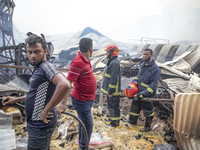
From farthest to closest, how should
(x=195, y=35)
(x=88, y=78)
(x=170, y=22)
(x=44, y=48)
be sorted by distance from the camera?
(x=170, y=22)
(x=195, y=35)
(x=88, y=78)
(x=44, y=48)

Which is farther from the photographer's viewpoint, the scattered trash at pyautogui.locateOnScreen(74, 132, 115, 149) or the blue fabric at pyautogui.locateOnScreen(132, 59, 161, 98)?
the blue fabric at pyautogui.locateOnScreen(132, 59, 161, 98)

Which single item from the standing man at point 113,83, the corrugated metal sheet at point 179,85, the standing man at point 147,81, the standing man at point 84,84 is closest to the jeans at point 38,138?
the standing man at point 84,84

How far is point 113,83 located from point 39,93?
2093mm

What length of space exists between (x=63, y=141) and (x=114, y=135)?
3.83ft

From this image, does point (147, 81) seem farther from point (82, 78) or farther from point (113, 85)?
point (82, 78)

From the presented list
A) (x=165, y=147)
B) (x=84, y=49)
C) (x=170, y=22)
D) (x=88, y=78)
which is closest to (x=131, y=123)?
(x=165, y=147)

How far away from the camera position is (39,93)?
4.36ft

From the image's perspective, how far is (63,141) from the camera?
2.59 meters

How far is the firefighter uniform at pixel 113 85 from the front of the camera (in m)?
3.18

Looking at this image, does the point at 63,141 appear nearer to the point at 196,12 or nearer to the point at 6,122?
the point at 6,122

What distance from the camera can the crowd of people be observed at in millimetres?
1307

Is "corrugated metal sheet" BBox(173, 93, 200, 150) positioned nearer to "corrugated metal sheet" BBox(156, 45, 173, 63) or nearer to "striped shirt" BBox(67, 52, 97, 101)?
"striped shirt" BBox(67, 52, 97, 101)

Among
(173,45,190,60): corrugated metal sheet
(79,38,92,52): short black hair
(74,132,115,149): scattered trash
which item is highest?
(79,38,92,52): short black hair

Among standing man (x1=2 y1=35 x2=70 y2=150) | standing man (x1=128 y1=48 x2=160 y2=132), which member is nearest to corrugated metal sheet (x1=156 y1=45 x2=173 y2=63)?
standing man (x1=128 y1=48 x2=160 y2=132)
